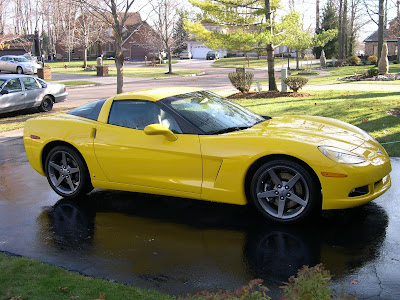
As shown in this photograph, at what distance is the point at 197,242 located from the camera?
15.5 feet

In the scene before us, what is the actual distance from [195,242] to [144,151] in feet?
4.57

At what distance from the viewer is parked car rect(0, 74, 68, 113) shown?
1602 cm

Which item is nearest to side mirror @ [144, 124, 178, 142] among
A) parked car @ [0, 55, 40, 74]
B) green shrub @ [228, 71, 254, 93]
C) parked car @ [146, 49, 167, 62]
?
green shrub @ [228, 71, 254, 93]

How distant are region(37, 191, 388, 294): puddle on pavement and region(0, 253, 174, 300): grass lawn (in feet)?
0.55

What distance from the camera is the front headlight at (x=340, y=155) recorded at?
480 cm

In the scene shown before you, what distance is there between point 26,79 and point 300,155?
14326 mm

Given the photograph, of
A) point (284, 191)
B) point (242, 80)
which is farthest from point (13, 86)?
point (284, 191)

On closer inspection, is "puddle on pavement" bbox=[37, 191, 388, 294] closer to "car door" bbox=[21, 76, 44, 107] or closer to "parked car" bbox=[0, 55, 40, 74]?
"car door" bbox=[21, 76, 44, 107]

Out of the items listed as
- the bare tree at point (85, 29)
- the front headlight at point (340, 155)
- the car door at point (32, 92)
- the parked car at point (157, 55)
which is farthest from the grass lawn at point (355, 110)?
the parked car at point (157, 55)

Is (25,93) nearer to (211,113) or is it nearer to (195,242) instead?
(211,113)

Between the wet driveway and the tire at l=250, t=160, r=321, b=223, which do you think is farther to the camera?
the tire at l=250, t=160, r=321, b=223

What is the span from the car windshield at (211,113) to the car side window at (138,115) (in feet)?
0.50

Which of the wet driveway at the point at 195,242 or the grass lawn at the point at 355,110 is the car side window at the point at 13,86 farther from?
the wet driveway at the point at 195,242

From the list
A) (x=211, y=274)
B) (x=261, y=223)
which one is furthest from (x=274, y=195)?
(x=211, y=274)
